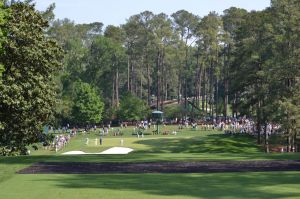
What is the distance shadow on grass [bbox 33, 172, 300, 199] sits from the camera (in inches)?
702

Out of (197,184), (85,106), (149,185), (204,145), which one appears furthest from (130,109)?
(149,185)

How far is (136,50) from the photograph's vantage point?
11619 cm

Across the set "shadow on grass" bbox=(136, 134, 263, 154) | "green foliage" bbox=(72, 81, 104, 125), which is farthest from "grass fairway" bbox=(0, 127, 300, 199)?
"green foliage" bbox=(72, 81, 104, 125)

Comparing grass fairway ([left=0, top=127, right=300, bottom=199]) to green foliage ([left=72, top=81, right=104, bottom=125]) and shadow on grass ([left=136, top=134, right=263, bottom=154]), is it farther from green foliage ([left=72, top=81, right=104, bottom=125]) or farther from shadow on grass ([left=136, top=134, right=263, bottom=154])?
green foliage ([left=72, top=81, right=104, bottom=125])

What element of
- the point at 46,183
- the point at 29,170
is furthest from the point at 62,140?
the point at 46,183

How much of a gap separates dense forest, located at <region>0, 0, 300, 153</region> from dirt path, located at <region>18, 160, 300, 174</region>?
3.56 m

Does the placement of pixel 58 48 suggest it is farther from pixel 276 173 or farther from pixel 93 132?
pixel 93 132

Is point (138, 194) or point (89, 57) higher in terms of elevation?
point (89, 57)

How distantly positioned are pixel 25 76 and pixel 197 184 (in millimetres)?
12534

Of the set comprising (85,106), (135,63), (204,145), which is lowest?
(204,145)

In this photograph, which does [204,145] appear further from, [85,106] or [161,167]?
[85,106]

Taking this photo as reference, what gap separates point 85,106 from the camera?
289ft

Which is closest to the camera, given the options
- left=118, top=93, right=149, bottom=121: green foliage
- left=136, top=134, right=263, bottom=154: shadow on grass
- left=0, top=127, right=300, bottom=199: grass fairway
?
left=0, top=127, right=300, bottom=199: grass fairway

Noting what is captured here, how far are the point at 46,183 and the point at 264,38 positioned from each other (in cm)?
4106
